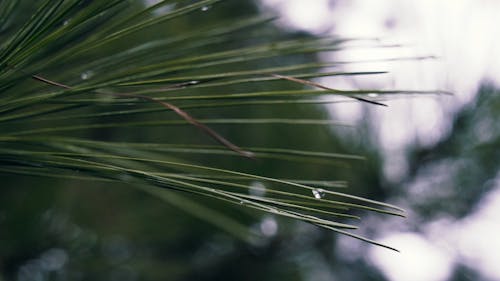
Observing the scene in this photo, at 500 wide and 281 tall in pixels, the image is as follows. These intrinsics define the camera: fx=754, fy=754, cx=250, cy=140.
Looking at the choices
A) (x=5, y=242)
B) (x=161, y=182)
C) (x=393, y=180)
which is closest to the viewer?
(x=161, y=182)

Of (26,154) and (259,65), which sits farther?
(259,65)

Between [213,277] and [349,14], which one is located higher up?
[349,14]

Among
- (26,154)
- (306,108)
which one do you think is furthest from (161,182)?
(306,108)

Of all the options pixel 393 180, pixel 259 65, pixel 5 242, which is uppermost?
pixel 259 65

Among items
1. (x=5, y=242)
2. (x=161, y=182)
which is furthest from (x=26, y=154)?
(x=5, y=242)

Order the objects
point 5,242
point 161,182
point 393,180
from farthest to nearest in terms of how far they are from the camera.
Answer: point 393,180 → point 5,242 → point 161,182

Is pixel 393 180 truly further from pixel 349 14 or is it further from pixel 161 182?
pixel 161 182

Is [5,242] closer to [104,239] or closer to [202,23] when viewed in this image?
[104,239]

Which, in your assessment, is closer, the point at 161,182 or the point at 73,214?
the point at 161,182
